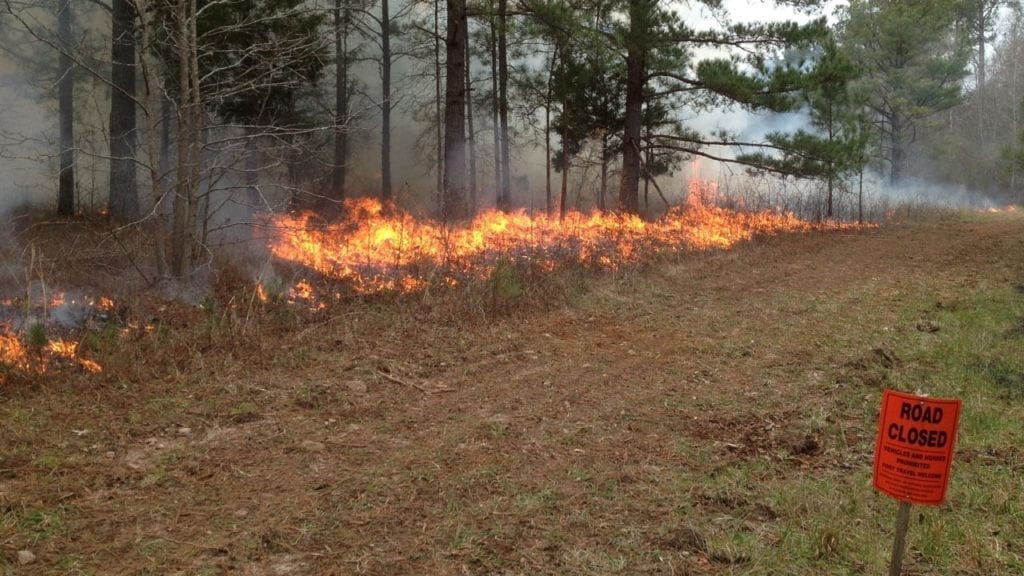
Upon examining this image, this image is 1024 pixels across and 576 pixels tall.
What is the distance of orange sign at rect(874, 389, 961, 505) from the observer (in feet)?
7.20

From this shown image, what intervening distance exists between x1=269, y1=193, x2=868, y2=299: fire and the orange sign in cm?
608

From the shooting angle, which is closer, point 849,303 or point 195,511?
point 195,511

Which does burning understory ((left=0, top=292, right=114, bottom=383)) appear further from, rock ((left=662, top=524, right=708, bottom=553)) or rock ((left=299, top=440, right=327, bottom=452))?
rock ((left=662, top=524, right=708, bottom=553))

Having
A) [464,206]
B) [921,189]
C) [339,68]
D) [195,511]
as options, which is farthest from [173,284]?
[921,189]

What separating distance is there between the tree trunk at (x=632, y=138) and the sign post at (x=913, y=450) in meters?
13.1

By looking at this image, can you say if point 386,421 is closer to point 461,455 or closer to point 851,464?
point 461,455

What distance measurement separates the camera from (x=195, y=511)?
3271 mm

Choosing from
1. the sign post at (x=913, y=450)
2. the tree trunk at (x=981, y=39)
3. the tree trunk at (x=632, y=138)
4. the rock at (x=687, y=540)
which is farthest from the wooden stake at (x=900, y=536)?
the tree trunk at (x=981, y=39)

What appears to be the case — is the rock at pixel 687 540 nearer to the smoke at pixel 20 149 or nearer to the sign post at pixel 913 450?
the sign post at pixel 913 450

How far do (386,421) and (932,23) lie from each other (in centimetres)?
2929

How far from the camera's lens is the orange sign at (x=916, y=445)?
7.20 feet

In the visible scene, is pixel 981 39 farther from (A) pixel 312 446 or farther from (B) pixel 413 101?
(A) pixel 312 446

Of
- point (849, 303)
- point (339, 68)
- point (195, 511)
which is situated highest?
point (339, 68)

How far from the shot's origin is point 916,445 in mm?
2273
